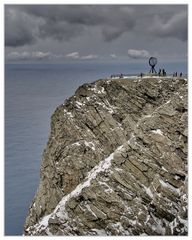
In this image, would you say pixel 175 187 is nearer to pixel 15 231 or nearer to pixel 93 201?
pixel 93 201

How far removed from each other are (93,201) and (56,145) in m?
11.3

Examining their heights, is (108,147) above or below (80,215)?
above

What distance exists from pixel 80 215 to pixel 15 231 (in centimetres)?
3992

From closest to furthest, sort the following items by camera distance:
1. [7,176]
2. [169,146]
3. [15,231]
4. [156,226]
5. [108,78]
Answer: [156,226], [169,146], [108,78], [15,231], [7,176]

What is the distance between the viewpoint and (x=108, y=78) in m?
51.5

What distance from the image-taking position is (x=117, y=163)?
4453 centimetres

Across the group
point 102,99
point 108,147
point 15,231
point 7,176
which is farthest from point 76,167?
point 7,176

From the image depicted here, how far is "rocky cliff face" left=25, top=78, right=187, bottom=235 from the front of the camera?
41.9m

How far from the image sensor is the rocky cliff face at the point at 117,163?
4194 cm

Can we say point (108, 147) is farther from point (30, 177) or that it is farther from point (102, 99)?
point (30, 177)

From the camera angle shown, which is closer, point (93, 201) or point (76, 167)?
point (93, 201)

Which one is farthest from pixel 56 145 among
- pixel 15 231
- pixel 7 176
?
pixel 7 176

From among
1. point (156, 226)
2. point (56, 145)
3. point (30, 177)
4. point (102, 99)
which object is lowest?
point (30, 177)

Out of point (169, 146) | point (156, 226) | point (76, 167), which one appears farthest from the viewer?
point (76, 167)
